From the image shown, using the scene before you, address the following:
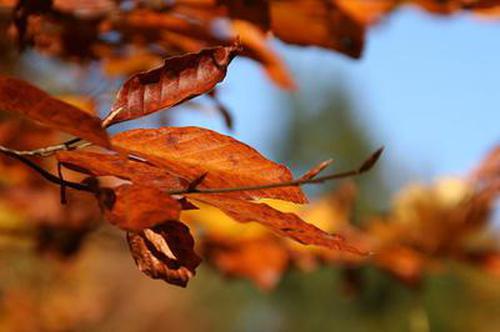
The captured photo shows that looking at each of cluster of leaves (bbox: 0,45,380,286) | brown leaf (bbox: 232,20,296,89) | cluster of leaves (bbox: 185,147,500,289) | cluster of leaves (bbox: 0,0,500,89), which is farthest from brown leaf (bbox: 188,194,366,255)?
cluster of leaves (bbox: 185,147,500,289)

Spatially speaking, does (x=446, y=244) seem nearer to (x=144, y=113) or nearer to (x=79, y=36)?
(x=79, y=36)

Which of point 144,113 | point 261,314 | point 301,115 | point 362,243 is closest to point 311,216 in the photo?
point 362,243

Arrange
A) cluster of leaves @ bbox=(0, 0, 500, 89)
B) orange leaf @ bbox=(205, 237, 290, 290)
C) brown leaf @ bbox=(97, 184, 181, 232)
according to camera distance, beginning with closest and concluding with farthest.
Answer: brown leaf @ bbox=(97, 184, 181, 232), cluster of leaves @ bbox=(0, 0, 500, 89), orange leaf @ bbox=(205, 237, 290, 290)

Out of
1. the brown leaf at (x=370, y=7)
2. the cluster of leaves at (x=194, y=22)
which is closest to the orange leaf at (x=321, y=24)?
the cluster of leaves at (x=194, y=22)

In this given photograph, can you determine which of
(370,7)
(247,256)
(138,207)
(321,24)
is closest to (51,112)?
(138,207)

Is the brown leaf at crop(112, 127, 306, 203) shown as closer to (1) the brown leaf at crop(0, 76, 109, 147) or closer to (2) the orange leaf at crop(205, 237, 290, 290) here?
(1) the brown leaf at crop(0, 76, 109, 147)

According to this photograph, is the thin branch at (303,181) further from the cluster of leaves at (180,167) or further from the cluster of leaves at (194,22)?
the cluster of leaves at (194,22)

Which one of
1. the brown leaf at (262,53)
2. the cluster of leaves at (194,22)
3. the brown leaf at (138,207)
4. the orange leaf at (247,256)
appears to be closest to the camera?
the brown leaf at (138,207)
